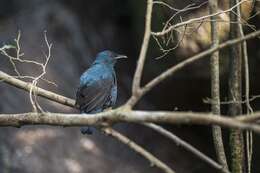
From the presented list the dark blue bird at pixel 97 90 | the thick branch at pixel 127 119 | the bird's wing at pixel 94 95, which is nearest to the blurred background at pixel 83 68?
the dark blue bird at pixel 97 90

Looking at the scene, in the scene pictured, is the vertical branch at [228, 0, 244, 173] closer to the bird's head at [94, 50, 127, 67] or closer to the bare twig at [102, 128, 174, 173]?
the bird's head at [94, 50, 127, 67]

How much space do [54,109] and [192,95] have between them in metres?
2.12

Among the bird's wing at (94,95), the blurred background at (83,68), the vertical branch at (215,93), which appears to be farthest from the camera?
the blurred background at (83,68)

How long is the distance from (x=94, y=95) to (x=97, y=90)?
0.41 feet

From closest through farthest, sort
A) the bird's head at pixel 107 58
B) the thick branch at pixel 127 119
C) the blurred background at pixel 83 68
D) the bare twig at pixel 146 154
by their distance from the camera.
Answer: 1. the thick branch at pixel 127 119
2. the bare twig at pixel 146 154
3. the bird's head at pixel 107 58
4. the blurred background at pixel 83 68

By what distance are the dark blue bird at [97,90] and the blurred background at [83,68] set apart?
1432 millimetres

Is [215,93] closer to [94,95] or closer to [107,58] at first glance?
[94,95]

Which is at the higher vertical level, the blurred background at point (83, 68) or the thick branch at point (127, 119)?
the thick branch at point (127, 119)

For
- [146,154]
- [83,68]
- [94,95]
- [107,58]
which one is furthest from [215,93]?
[83,68]

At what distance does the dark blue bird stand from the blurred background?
143cm

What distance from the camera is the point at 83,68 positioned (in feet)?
34.4

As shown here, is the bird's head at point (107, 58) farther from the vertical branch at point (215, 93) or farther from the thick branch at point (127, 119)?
the thick branch at point (127, 119)

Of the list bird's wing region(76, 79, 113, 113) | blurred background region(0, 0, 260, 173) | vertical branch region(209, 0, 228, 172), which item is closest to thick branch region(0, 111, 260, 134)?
bird's wing region(76, 79, 113, 113)

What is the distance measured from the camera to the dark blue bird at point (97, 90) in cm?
571
